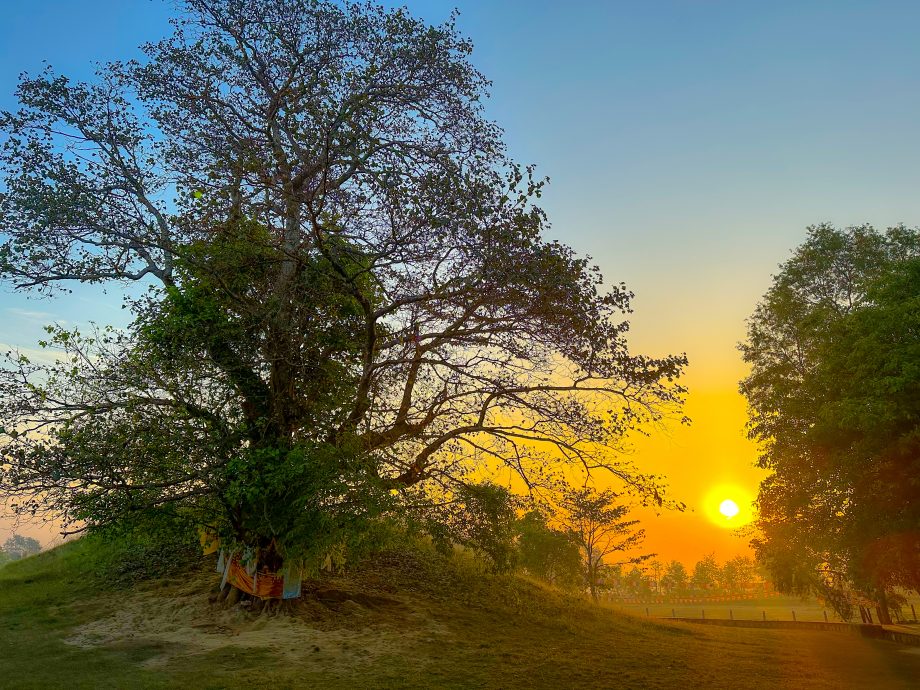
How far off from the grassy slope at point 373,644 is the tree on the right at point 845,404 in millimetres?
4287

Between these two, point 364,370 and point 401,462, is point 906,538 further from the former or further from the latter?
point 364,370

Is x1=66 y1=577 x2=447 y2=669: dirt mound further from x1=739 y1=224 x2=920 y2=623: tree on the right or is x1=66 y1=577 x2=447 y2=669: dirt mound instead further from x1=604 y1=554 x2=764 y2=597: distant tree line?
x1=604 y1=554 x2=764 y2=597: distant tree line

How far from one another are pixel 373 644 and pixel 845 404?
15.9 meters

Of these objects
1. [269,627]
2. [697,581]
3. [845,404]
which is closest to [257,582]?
[269,627]

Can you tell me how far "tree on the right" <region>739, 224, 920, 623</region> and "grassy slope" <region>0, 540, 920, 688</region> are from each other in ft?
14.1

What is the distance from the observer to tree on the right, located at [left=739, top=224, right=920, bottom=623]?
61.4 ft

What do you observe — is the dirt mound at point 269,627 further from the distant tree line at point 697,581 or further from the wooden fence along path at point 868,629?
the distant tree line at point 697,581

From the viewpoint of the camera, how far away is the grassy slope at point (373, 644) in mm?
10742

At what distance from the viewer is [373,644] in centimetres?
1310

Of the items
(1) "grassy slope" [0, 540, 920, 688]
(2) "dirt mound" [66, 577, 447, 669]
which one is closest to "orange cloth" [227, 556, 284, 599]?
(2) "dirt mound" [66, 577, 447, 669]

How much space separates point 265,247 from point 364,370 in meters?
4.09

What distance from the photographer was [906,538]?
2030 cm

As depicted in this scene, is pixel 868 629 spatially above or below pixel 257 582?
above

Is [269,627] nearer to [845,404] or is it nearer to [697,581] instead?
[845,404]
